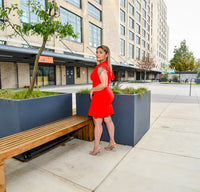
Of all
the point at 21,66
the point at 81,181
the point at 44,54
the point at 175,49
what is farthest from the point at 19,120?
the point at 175,49

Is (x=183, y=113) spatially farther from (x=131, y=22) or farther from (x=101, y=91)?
(x=131, y=22)

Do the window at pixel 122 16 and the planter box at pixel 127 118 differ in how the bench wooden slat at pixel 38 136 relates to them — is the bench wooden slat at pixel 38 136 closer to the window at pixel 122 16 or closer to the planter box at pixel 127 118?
the planter box at pixel 127 118

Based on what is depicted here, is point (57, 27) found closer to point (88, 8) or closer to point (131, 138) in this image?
point (131, 138)

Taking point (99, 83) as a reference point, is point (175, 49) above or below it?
above

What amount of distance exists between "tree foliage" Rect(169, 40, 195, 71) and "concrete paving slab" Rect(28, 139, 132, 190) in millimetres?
32209

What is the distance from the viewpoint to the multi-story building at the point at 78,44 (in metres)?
17.6

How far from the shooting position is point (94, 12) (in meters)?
30.8

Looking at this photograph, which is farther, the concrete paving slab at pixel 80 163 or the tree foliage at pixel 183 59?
the tree foliage at pixel 183 59

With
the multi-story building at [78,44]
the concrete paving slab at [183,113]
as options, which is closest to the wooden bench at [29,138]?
the concrete paving slab at [183,113]

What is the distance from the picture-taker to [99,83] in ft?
9.74

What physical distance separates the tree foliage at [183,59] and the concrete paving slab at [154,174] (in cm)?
3210

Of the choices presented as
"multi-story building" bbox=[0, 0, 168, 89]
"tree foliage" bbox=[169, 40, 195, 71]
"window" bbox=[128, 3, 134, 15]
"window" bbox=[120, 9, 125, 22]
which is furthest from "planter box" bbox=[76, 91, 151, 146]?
"window" bbox=[128, 3, 134, 15]

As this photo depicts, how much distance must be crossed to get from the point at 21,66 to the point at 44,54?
178 inches

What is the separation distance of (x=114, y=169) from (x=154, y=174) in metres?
0.58
